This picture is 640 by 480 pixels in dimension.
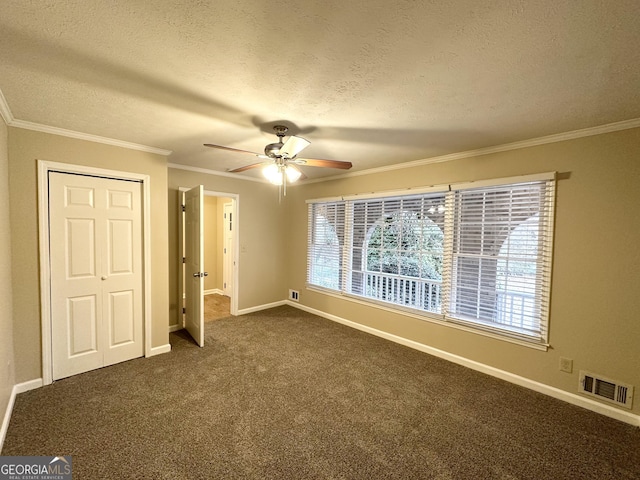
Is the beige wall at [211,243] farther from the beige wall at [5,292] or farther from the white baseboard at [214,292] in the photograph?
the beige wall at [5,292]

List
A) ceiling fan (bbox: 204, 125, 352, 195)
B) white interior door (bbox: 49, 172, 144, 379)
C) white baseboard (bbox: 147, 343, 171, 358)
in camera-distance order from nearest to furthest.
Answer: ceiling fan (bbox: 204, 125, 352, 195) → white interior door (bbox: 49, 172, 144, 379) → white baseboard (bbox: 147, 343, 171, 358)

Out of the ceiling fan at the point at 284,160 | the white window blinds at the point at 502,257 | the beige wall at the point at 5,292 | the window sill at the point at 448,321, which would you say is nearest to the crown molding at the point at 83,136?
the beige wall at the point at 5,292

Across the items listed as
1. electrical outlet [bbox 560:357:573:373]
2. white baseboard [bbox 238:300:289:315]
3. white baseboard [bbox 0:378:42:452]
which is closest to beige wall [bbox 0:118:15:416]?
white baseboard [bbox 0:378:42:452]

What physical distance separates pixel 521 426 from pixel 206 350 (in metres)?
3.15

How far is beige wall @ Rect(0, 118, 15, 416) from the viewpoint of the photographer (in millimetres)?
1970

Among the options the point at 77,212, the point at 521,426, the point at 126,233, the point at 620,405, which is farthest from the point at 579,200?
the point at 77,212

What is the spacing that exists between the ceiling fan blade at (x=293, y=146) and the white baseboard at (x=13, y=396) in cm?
279

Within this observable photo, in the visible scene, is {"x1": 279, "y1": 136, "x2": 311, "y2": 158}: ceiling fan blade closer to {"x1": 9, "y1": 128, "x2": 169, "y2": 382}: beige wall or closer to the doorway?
{"x1": 9, "y1": 128, "x2": 169, "y2": 382}: beige wall

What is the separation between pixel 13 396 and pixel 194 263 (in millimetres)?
1877

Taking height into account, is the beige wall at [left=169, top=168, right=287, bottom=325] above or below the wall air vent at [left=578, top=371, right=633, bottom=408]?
above

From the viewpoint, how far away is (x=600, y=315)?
227 centimetres

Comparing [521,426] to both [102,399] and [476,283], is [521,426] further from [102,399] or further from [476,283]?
[102,399]

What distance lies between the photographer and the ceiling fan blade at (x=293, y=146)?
2146 millimetres

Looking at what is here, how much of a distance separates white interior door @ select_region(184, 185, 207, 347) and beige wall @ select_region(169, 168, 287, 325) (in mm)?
250
